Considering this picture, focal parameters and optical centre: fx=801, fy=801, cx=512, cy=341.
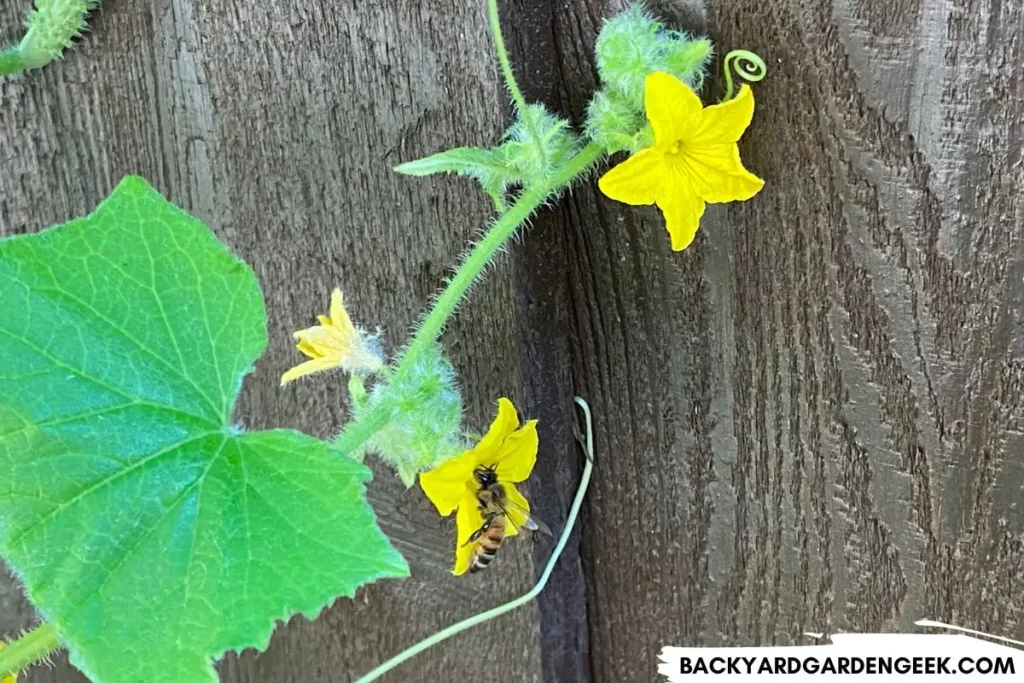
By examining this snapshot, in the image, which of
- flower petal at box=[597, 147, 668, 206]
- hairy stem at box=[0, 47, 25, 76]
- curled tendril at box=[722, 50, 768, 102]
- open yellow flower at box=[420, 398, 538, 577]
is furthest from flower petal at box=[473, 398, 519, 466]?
hairy stem at box=[0, 47, 25, 76]

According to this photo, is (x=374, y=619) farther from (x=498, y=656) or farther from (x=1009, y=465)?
(x=1009, y=465)

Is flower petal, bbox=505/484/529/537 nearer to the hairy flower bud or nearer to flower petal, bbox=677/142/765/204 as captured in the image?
the hairy flower bud

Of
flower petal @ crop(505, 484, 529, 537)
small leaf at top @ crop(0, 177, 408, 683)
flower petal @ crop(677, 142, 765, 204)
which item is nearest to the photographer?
small leaf at top @ crop(0, 177, 408, 683)

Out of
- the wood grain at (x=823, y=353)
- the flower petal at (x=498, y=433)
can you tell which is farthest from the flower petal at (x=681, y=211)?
the flower petal at (x=498, y=433)

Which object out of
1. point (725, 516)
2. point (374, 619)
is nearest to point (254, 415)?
point (374, 619)

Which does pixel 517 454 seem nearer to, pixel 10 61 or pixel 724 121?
pixel 724 121
